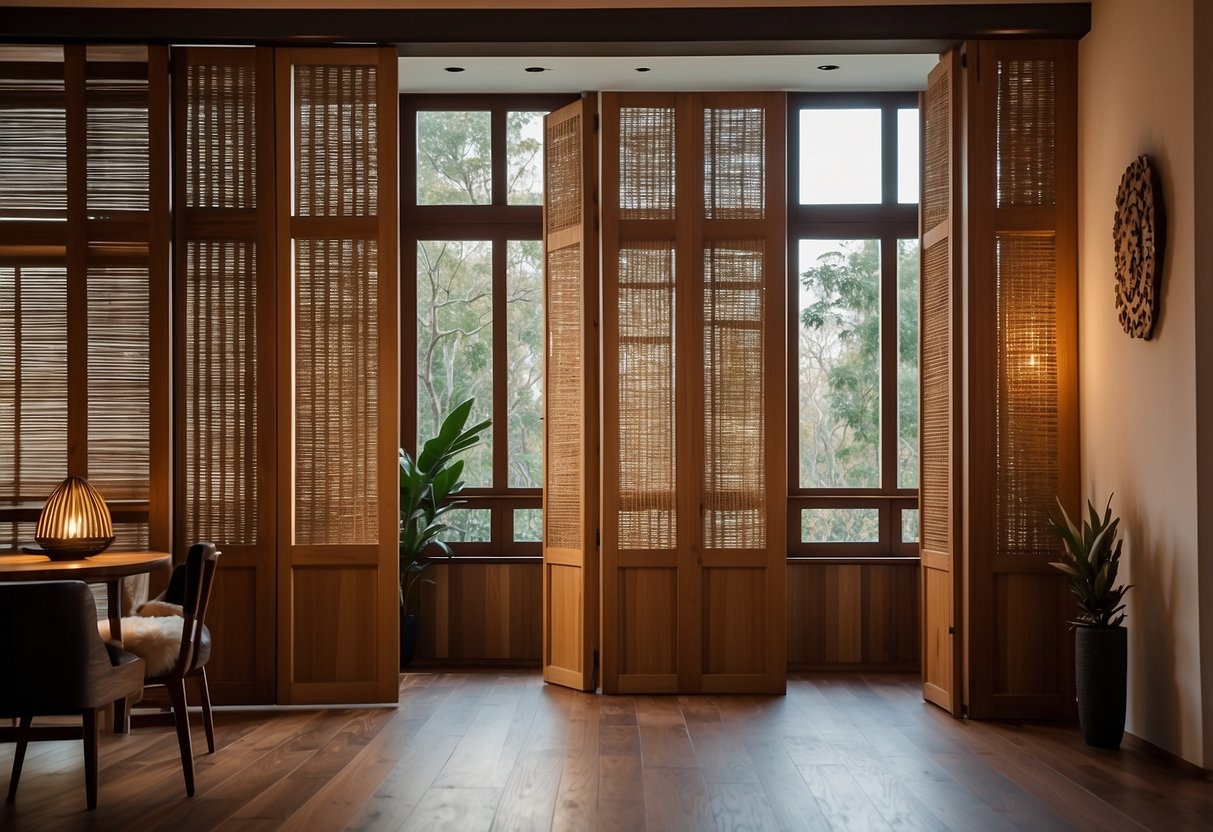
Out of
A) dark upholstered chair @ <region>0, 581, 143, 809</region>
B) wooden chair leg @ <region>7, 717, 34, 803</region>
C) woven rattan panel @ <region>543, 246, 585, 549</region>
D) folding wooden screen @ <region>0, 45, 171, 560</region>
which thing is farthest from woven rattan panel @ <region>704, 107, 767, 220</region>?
wooden chair leg @ <region>7, 717, 34, 803</region>

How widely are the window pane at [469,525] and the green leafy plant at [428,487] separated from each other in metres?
0.28

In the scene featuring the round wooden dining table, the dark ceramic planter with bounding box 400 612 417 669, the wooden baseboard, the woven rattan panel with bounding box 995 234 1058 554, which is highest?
the woven rattan panel with bounding box 995 234 1058 554

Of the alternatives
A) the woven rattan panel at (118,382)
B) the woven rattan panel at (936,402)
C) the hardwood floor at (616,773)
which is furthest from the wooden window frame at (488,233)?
the woven rattan panel at (936,402)

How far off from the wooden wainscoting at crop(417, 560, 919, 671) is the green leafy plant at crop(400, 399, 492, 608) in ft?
0.86

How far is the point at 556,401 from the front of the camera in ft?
18.8

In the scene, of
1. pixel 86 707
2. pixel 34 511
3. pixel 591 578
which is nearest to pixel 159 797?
pixel 86 707

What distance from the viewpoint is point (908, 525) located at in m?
6.39

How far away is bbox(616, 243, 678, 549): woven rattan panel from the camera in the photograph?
5520 millimetres

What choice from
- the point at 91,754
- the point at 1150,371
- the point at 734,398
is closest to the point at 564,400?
the point at 734,398

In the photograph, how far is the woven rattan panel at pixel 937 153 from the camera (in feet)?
17.0

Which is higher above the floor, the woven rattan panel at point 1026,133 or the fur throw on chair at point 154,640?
the woven rattan panel at point 1026,133

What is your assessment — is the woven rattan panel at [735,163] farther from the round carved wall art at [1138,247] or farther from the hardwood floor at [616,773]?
the hardwood floor at [616,773]

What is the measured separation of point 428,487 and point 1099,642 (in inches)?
131

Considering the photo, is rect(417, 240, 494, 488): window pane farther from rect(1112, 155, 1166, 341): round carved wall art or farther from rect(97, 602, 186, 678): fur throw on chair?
rect(1112, 155, 1166, 341): round carved wall art
